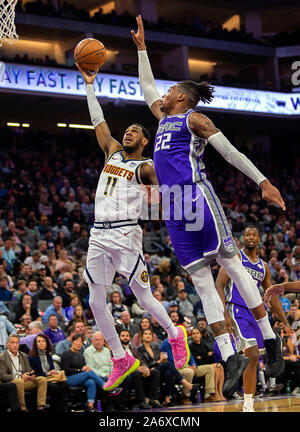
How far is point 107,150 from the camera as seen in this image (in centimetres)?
681

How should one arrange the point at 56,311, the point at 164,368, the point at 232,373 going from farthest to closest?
the point at 56,311
the point at 164,368
the point at 232,373

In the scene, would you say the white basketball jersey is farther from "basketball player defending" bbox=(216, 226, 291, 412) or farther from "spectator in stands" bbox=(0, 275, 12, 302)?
"spectator in stands" bbox=(0, 275, 12, 302)

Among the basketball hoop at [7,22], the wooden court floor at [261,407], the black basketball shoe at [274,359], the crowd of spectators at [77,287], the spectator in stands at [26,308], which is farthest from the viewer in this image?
the spectator in stands at [26,308]

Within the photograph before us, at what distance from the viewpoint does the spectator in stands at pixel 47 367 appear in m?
10.3

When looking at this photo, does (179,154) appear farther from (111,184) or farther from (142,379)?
(142,379)

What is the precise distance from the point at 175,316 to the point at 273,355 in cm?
640

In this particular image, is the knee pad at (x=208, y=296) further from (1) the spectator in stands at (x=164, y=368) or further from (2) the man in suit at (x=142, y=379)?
(1) the spectator in stands at (x=164, y=368)

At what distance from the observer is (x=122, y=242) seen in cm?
631

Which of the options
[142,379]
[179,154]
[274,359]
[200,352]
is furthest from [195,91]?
[200,352]

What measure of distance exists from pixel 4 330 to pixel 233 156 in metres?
6.62

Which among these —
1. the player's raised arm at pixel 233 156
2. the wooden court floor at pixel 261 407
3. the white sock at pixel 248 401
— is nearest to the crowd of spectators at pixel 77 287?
the wooden court floor at pixel 261 407

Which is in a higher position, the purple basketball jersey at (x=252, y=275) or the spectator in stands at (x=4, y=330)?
the purple basketball jersey at (x=252, y=275)

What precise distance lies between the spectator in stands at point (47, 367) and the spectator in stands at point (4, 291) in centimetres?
200

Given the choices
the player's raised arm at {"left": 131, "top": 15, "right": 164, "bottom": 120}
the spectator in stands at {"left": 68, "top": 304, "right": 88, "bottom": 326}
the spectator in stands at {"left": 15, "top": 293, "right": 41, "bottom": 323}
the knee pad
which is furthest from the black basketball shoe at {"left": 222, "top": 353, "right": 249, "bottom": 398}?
the spectator in stands at {"left": 15, "top": 293, "right": 41, "bottom": 323}
